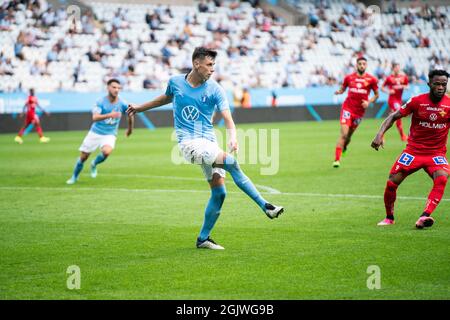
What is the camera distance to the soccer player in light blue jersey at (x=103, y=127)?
55.9 feet

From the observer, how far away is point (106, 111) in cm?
1750

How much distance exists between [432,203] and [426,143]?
2.71 feet

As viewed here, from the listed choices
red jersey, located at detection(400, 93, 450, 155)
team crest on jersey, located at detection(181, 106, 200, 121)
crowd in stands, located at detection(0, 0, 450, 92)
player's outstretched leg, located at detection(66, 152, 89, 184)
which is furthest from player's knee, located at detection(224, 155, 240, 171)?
crowd in stands, located at detection(0, 0, 450, 92)

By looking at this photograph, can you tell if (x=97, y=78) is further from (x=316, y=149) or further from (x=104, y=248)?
(x=104, y=248)

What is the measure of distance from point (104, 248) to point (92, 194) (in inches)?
226

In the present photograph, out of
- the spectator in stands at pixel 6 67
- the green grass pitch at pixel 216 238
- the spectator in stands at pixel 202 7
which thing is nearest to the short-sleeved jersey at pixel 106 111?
the green grass pitch at pixel 216 238

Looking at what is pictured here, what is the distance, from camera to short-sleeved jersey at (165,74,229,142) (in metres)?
9.16

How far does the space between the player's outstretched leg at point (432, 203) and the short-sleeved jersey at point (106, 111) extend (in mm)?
8473

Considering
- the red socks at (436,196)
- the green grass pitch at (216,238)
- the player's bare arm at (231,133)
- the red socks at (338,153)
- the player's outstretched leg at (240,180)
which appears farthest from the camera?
the red socks at (338,153)

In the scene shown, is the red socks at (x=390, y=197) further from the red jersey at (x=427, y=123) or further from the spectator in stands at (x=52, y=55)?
the spectator in stands at (x=52, y=55)

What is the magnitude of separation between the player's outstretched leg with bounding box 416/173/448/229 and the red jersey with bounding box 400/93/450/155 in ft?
1.25

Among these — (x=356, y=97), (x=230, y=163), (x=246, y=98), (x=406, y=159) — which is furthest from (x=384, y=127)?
(x=246, y=98)

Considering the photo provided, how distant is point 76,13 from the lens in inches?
1604

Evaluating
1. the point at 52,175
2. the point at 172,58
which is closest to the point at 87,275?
the point at 52,175
